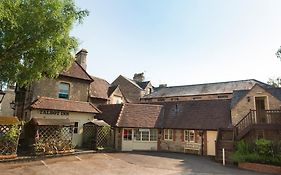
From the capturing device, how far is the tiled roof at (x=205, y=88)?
1610 inches

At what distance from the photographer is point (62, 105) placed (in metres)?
23.4

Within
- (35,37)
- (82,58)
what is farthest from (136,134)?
(35,37)

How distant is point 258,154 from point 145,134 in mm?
11857

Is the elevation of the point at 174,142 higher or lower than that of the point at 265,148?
lower

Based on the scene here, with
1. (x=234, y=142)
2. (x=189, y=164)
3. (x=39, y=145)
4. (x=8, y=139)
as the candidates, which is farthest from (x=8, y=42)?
(x=234, y=142)

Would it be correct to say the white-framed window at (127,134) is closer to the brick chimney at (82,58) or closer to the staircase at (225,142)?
the staircase at (225,142)

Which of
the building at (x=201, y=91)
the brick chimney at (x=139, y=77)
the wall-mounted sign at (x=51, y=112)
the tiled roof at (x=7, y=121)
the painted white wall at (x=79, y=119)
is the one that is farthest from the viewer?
the brick chimney at (x=139, y=77)

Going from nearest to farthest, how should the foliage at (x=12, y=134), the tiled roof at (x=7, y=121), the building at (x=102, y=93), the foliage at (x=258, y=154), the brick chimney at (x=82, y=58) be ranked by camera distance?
the foliage at (x=258, y=154) < the foliage at (x=12, y=134) < the tiled roof at (x=7, y=121) < the brick chimney at (x=82, y=58) < the building at (x=102, y=93)

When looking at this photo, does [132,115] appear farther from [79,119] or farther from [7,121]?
[7,121]

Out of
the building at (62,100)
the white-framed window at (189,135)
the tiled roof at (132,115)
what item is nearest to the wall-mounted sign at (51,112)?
the building at (62,100)

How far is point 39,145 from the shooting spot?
19.1 metres

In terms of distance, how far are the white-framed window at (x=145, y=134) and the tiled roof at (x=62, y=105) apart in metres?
5.04

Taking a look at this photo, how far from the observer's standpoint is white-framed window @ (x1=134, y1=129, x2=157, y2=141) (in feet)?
84.7

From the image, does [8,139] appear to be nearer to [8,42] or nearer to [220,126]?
[8,42]
